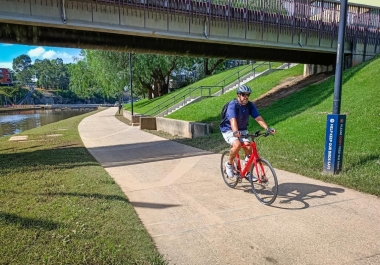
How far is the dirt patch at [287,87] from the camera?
50.0ft

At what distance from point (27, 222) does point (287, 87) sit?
1536 centimetres

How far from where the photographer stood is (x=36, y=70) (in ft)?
490

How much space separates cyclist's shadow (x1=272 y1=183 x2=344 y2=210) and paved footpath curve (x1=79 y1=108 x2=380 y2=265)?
0.01m

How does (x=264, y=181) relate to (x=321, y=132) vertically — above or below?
below

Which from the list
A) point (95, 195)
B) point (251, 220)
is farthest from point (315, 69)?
point (95, 195)

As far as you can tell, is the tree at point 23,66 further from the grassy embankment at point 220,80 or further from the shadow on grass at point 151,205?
the shadow on grass at point 151,205

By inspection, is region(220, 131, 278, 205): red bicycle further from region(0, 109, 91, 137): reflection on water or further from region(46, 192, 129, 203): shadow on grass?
region(0, 109, 91, 137): reflection on water

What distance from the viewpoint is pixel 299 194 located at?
507cm

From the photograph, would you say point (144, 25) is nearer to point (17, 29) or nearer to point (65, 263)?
point (17, 29)

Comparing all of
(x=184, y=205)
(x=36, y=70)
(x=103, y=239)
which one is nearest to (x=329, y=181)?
(x=184, y=205)

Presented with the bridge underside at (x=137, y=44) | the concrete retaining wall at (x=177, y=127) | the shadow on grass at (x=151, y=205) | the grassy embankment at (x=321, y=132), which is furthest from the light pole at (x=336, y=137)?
the bridge underside at (x=137, y=44)

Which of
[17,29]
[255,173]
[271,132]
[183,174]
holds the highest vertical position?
[17,29]

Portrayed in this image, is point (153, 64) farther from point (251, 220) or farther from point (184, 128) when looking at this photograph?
point (251, 220)

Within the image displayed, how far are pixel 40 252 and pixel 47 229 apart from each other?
542 mm
